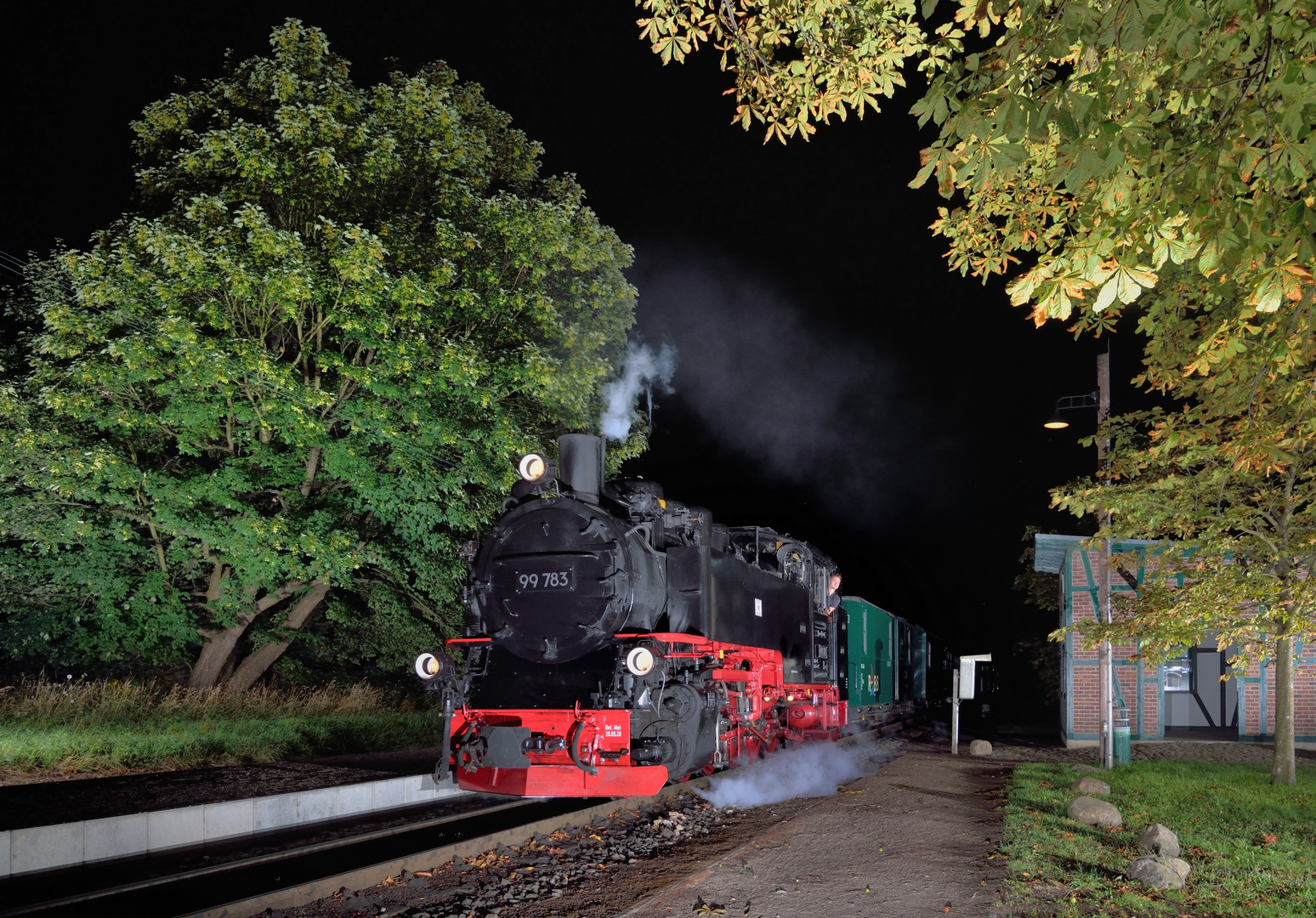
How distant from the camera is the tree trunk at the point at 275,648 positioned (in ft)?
51.4

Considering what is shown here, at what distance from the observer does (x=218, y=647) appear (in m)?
15.2

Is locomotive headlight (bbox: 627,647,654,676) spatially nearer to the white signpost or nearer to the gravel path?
the gravel path

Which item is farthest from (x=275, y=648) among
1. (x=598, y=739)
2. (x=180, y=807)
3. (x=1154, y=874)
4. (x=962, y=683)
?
(x=1154, y=874)

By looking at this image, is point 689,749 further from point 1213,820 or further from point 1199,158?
point 1199,158

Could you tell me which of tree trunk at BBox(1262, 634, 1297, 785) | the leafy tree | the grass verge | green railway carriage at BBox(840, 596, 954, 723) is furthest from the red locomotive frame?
tree trunk at BBox(1262, 634, 1297, 785)

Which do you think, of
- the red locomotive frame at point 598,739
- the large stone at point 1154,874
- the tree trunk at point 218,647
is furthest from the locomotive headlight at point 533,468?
the tree trunk at point 218,647

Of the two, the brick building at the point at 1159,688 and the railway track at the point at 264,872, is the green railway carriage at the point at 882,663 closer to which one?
the brick building at the point at 1159,688

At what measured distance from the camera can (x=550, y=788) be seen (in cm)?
758

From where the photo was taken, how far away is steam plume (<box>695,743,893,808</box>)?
34.0ft

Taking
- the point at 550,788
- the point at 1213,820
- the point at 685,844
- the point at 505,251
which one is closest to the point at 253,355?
the point at 505,251

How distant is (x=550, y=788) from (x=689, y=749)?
1.40m

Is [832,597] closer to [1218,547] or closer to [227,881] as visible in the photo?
[1218,547]

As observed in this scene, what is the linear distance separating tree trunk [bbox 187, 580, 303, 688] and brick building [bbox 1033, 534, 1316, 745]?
15.0 meters

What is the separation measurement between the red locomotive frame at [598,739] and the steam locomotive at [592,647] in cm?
1
